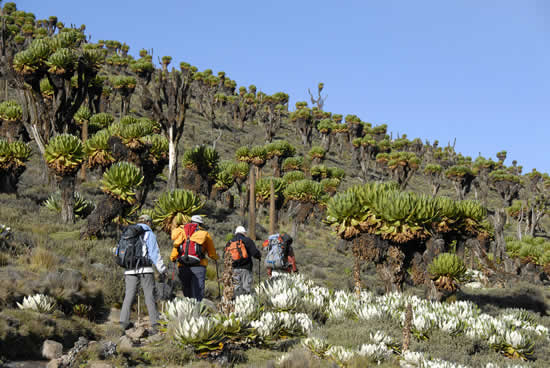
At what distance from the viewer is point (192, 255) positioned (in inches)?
283

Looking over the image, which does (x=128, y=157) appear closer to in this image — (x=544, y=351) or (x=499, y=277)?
(x=544, y=351)

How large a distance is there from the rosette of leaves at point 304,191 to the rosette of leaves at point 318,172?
6705 millimetres

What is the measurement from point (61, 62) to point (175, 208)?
26.1ft

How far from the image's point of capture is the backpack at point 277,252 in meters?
11.0

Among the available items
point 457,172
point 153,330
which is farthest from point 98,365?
point 457,172

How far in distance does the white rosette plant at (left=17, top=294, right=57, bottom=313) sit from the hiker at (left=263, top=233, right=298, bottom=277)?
5.41 m

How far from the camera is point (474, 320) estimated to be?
8.79 metres

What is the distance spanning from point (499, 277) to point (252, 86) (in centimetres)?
5362

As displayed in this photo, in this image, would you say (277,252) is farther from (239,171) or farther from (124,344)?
(239,171)

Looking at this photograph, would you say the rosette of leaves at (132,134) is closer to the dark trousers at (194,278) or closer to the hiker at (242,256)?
the hiker at (242,256)

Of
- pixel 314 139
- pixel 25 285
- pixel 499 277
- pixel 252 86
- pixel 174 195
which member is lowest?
pixel 499 277

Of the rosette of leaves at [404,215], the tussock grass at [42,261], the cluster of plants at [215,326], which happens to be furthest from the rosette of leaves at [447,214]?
the tussock grass at [42,261]

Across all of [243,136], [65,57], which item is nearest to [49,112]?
[65,57]

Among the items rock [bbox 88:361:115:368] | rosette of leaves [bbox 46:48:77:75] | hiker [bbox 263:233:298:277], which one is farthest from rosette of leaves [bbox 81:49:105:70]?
rock [bbox 88:361:115:368]
